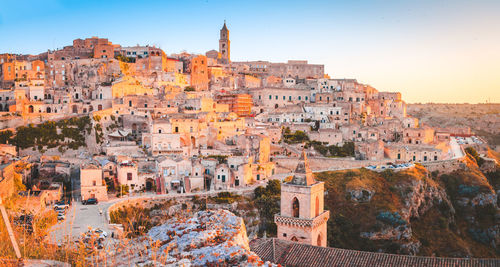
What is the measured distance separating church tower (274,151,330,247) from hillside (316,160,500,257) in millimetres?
12893

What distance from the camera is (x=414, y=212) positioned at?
38.7 metres

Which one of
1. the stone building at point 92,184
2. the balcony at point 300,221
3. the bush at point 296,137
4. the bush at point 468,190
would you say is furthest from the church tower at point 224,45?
the balcony at point 300,221

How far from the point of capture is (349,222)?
35531 mm

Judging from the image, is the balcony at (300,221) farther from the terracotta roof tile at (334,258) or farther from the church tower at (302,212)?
the terracotta roof tile at (334,258)

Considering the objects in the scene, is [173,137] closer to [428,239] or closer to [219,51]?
[428,239]

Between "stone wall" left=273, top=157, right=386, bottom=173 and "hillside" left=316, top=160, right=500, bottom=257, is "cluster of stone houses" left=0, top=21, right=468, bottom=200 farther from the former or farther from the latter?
"hillside" left=316, top=160, right=500, bottom=257

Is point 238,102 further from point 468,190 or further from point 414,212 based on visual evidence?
point 468,190

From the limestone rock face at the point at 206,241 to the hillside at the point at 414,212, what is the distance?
26606 mm

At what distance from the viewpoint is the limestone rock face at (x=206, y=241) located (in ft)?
21.0

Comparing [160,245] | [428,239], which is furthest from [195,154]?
[160,245]

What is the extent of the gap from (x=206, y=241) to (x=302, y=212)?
1396cm

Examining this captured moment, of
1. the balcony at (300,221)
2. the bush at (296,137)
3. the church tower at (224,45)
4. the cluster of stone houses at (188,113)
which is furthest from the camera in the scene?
the church tower at (224,45)

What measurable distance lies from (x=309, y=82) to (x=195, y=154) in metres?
30.8

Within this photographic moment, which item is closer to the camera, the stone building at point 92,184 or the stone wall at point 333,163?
the stone building at point 92,184
